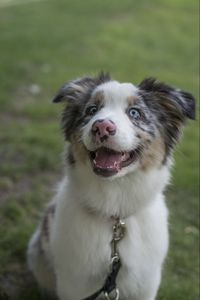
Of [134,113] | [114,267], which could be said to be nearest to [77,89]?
[134,113]

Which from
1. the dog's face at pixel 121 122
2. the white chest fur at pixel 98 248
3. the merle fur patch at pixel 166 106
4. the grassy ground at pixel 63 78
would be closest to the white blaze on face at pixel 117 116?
the dog's face at pixel 121 122

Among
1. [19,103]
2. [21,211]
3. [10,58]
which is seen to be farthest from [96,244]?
[10,58]

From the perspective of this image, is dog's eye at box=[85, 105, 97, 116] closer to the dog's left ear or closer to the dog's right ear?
the dog's right ear

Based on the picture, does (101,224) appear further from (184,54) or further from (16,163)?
(184,54)

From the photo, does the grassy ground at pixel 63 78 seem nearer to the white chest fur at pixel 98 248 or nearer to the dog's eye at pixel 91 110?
the white chest fur at pixel 98 248

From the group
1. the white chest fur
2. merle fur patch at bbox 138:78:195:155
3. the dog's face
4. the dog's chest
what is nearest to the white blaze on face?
the dog's face

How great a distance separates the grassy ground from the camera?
4.30m

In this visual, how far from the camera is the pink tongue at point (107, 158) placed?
110 inches

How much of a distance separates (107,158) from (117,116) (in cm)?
23

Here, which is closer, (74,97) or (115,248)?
(115,248)

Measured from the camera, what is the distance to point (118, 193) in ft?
10.1

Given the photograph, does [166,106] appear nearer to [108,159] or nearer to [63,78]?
[108,159]

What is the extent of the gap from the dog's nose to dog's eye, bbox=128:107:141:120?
10.5 inches

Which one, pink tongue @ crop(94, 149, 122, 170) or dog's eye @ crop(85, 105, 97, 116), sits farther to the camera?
dog's eye @ crop(85, 105, 97, 116)
